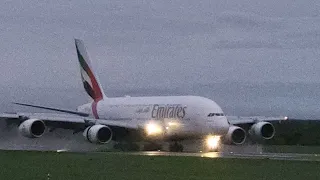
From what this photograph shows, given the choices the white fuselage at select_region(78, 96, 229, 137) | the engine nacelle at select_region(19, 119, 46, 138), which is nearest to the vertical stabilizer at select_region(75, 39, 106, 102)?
the white fuselage at select_region(78, 96, 229, 137)

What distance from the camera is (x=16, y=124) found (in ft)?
245

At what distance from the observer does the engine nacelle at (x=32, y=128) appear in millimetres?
67438

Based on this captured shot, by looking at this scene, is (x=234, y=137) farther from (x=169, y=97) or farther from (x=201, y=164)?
(x=201, y=164)

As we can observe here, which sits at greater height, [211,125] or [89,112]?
[89,112]

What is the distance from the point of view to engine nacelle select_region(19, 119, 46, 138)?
67.4m

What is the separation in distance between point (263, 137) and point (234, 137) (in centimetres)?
297

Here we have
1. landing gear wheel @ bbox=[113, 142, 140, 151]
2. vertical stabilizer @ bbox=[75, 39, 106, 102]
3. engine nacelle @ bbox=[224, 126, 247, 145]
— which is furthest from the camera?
vertical stabilizer @ bbox=[75, 39, 106, 102]

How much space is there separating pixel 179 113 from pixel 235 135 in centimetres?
557

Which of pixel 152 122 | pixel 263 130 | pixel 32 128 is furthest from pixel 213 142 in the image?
pixel 32 128

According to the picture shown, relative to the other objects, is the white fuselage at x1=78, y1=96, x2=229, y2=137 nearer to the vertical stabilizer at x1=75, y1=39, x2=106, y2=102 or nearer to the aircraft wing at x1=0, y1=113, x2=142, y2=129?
the aircraft wing at x1=0, y1=113, x2=142, y2=129

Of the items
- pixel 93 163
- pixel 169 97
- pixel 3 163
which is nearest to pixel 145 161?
pixel 93 163

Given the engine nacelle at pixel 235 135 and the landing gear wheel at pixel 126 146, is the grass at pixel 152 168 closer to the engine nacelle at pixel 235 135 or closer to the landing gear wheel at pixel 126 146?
the engine nacelle at pixel 235 135

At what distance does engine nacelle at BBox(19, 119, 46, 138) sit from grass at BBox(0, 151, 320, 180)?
16864 millimetres

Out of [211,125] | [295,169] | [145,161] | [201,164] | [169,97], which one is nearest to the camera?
[295,169]
